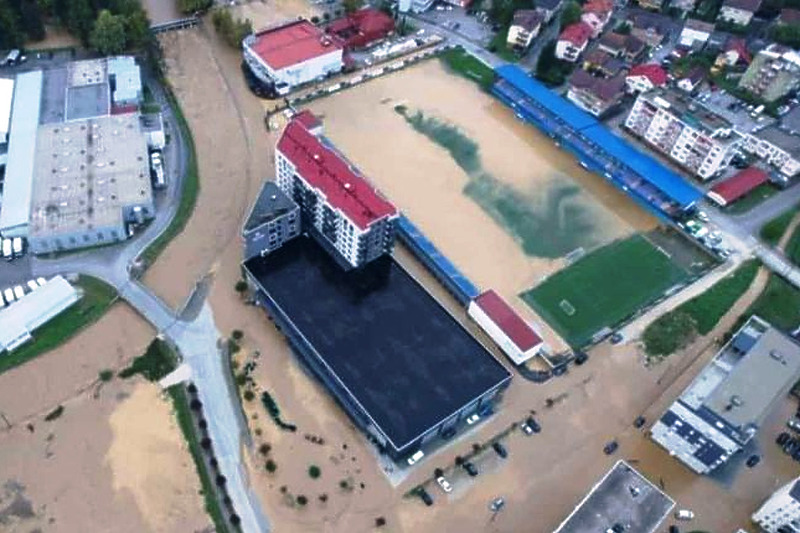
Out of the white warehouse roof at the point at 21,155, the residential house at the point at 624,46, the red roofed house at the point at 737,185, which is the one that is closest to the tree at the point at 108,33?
the white warehouse roof at the point at 21,155

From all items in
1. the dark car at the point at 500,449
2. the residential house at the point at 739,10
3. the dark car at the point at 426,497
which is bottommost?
the dark car at the point at 426,497

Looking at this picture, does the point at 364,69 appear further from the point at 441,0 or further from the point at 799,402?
the point at 799,402

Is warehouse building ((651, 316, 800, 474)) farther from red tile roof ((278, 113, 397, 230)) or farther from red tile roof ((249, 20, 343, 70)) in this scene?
red tile roof ((249, 20, 343, 70))

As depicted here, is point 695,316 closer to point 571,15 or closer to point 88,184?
point 571,15

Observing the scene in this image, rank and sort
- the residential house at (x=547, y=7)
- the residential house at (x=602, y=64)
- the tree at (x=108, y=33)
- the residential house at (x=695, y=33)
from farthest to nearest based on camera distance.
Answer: the residential house at (x=547, y=7)
the residential house at (x=695, y=33)
the residential house at (x=602, y=64)
the tree at (x=108, y=33)

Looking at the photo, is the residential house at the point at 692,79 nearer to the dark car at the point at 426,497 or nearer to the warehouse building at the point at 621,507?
the warehouse building at the point at 621,507

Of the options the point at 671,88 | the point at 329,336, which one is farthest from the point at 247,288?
the point at 671,88

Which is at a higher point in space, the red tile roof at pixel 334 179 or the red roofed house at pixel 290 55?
the red tile roof at pixel 334 179

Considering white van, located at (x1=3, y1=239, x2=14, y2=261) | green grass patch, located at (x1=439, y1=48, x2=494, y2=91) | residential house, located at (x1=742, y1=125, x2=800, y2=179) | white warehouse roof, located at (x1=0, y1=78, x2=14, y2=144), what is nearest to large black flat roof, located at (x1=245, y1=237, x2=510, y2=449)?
white van, located at (x1=3, y1=239, x2=14, y2=261)
